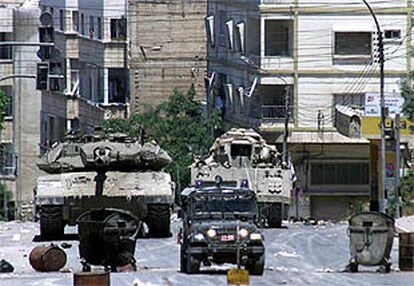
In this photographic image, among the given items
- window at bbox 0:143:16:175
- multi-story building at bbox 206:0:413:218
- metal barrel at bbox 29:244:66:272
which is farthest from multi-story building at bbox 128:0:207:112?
metal barrel at bbox 29:244:66:272

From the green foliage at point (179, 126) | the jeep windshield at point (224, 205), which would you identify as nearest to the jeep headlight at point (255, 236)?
the jeep windshield at point (224, 205)

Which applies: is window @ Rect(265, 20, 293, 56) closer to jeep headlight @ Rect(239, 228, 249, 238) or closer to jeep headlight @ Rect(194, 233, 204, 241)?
jeep headlight @ Rect(239, 228, 249, 238)

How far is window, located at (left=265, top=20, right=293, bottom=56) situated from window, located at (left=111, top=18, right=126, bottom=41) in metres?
13.5

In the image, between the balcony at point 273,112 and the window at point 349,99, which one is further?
the window at point 349,99

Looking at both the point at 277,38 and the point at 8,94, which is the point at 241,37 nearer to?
the point at 277,38

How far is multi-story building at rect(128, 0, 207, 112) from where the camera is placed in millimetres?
84750

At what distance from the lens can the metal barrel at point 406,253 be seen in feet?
101

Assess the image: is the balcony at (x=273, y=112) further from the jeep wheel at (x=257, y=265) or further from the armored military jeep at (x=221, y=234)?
the jeep wheel at (x=257, y=265)

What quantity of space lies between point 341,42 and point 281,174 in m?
22.1

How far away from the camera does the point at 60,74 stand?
6078 centimetres

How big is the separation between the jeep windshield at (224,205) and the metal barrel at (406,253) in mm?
2912

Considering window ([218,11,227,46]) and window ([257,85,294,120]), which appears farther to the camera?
window ([218,11,227,46])

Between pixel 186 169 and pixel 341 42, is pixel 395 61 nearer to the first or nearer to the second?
pixel 341 42

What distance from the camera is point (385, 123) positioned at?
53875 mm
